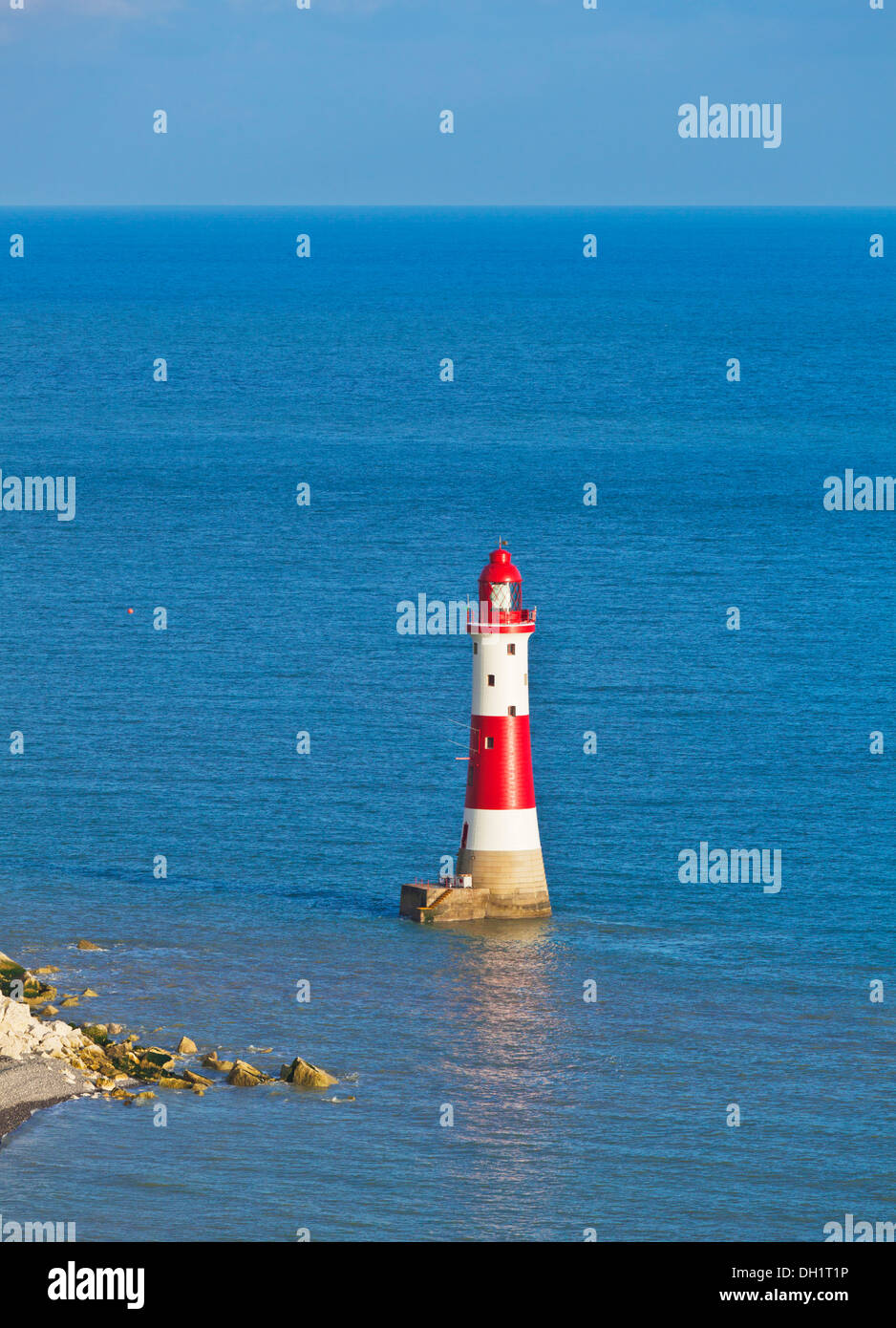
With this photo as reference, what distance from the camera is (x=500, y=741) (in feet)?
216

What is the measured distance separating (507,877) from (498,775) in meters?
3.02

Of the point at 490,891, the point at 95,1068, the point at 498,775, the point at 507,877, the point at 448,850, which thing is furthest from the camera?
the point at 448,850

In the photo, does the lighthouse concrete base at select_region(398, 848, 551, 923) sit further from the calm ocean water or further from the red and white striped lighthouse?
the calm ocean water

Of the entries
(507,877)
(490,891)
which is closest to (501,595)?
(507,877)

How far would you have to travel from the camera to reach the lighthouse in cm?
6556

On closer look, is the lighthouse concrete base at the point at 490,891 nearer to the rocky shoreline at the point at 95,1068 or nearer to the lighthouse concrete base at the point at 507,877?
the lighthouse concrete base at the point at 507,877

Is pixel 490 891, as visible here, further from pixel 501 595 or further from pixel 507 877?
pixel 501 595

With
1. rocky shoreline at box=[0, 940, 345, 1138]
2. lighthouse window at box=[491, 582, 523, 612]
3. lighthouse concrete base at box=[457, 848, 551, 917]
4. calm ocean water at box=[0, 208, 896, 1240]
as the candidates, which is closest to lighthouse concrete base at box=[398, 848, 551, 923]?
lighthouse concrete base at box=[457, 848, 551, 917]

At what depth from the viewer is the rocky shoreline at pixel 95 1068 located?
172ft

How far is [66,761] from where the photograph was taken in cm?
8675

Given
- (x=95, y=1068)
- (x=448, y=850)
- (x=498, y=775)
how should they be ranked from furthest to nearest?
(x=448, y=850), (x=498, y=775), (x=95, y=1068)

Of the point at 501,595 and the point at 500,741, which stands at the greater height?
the point at 501,595

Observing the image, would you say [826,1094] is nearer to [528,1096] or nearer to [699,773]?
[528,1096]
